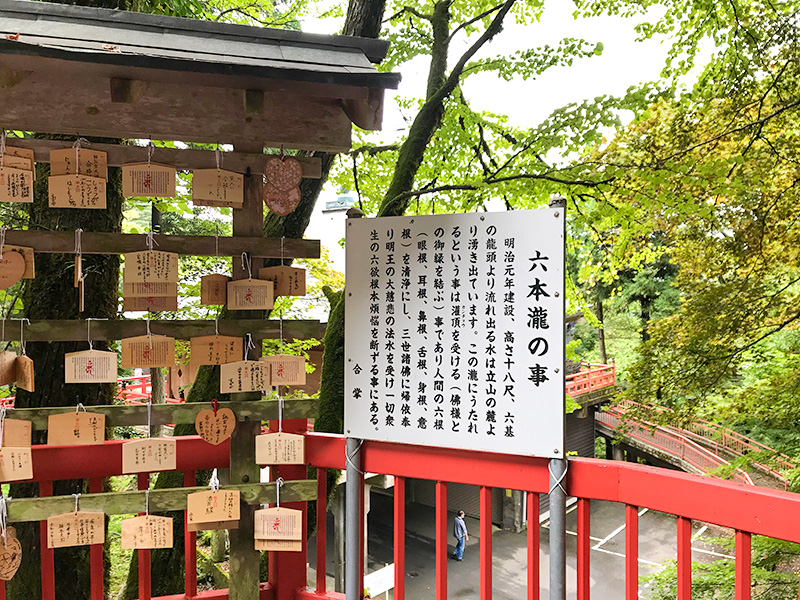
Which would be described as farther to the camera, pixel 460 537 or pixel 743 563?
pixel 460 537

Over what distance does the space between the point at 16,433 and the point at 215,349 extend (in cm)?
74

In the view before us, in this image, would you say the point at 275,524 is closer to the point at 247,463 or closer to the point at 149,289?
the point at 247,463

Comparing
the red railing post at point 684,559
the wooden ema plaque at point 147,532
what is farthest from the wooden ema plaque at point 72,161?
the red railing post at point 684,559

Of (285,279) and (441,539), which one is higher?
(285,279)

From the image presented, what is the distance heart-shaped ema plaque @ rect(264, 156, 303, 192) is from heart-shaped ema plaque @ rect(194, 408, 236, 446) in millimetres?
883

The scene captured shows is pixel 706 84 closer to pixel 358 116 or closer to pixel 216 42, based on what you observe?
pixel 358 116

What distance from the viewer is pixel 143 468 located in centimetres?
202

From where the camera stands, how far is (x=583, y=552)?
1.71 m

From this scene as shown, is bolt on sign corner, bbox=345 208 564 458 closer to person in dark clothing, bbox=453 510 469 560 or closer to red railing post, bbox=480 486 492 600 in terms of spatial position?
red railing post, bbox=480 486 492 600

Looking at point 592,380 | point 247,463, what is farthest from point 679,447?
point 247,463

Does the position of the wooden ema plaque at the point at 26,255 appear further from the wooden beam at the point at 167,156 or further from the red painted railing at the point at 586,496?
the red painted railing at the point at 586,496

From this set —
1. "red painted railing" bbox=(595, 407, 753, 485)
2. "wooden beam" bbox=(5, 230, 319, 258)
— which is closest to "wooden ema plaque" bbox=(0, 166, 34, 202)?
"wooden beam" bbox=(5, 230, 319, 258)

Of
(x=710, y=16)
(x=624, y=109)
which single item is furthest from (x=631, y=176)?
(x=710, y=16)

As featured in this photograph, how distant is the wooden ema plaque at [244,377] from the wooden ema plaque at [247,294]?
0.21 m
